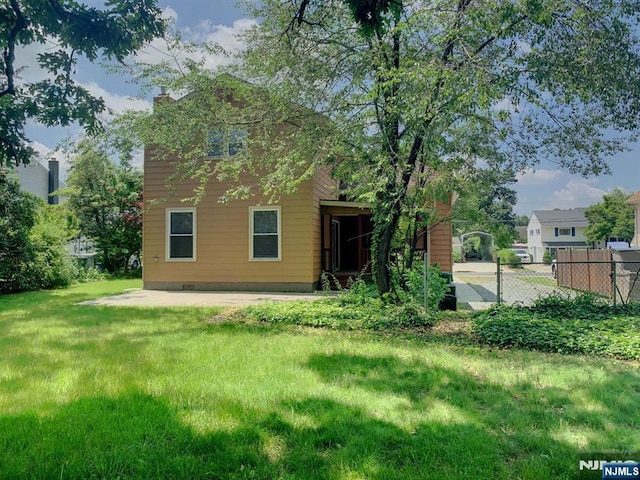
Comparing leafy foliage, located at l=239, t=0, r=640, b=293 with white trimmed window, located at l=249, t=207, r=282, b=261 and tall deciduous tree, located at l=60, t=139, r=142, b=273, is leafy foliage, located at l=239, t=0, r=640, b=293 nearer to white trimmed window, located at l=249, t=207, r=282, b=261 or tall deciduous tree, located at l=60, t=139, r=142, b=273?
white trimmed window, located at l=249, t=207, r=282, b=261

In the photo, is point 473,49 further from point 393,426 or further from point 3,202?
point 3,202

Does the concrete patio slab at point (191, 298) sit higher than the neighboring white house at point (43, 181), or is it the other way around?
the neighboring white house at point (43, 181)

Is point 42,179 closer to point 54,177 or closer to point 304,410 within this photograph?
point 54,177

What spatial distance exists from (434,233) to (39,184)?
25.1 m

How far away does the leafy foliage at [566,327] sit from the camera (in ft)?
16.0

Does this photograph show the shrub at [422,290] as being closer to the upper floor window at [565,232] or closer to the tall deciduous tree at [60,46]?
the tall deciduous tree at [60,46]

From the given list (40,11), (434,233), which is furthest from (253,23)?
(434,233)

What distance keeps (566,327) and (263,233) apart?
7.67m

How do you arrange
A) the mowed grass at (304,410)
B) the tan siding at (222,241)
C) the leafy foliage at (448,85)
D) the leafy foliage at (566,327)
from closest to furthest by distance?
1. the mowed grass at (304,410)
2. the leafy foliage at (566,327)
3. the leafy foliage at (448,85)
4. the tan siding at (222,241)

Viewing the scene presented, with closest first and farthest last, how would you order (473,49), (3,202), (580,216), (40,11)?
(40,11)
(473,49)
(3,202)
(580,216)

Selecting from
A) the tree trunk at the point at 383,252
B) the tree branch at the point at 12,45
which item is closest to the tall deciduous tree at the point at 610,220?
the tree trunk at the point at 383,252

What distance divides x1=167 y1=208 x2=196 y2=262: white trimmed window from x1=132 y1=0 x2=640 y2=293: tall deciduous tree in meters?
2.95

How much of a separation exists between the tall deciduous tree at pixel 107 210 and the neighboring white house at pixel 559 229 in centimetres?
3912

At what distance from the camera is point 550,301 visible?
712cm
